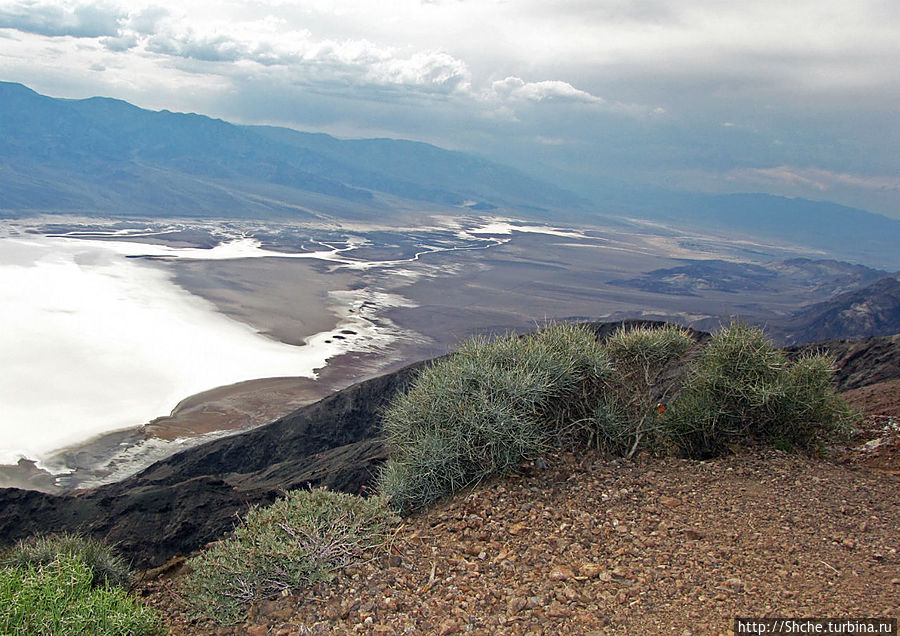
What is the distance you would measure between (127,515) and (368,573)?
9.11 meters

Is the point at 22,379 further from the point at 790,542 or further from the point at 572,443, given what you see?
the point at 790,542

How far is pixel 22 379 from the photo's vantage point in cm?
2633

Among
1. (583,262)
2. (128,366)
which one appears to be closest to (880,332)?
(583,262)

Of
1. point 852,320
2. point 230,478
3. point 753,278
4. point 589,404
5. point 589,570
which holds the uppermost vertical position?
point 589,404

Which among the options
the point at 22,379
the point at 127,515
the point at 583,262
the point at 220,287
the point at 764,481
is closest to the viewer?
the point at 764,481

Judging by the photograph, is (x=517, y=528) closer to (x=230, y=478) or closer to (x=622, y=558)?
(x=622, y=558)

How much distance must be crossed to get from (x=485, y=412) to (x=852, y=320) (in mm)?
59409

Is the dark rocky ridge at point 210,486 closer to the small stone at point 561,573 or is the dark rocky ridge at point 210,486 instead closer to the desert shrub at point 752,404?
the small stone at point 561,573

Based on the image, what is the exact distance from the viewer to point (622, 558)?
178 inches

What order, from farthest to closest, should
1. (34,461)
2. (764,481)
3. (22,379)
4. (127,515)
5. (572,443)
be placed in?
(22,379)
(34,461)
(127,515)
(572,443)
(764,481)

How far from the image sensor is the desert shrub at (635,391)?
21.7 feet

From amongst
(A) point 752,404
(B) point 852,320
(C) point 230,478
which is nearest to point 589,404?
(A) point 752,404

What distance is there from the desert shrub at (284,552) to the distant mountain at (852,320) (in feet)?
174

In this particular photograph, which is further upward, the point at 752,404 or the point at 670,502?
the point at 752,404
